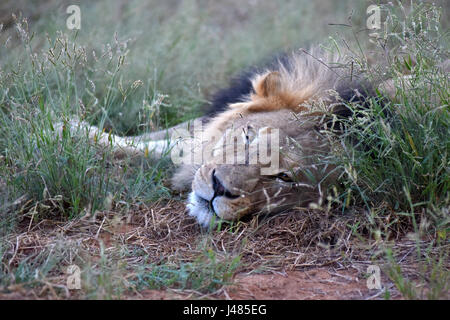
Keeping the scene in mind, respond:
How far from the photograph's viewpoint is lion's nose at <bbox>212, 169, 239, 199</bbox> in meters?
3.44

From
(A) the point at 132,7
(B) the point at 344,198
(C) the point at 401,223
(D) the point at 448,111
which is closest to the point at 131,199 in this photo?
(B) the point at 344,198

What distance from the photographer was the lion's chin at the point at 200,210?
3.62m

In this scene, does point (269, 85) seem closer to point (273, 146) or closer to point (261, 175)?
point (273, 146)

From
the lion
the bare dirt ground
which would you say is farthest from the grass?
the lion

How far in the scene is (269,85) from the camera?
4.17m

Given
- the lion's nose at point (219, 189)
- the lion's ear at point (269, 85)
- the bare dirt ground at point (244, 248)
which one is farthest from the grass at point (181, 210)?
the lion's ear at point (269, 85)

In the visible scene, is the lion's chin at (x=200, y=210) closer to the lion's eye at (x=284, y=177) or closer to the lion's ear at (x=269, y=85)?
the lion's eye at (x=284, y=177)

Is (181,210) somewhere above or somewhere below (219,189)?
below

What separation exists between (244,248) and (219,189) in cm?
40

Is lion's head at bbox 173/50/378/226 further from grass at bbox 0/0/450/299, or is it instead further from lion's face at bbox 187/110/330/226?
grass at bbox 0/0/450/299

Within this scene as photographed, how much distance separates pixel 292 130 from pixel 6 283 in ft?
6.65

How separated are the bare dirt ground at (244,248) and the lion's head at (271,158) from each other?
154 mm

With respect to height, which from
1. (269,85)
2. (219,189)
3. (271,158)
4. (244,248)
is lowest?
(244,248)

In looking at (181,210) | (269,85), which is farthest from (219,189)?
(269,85)
